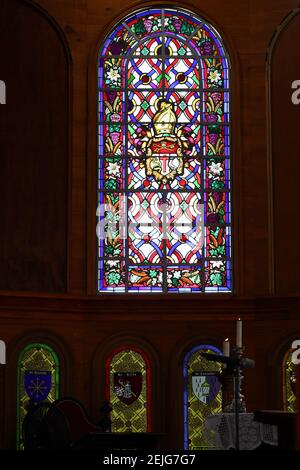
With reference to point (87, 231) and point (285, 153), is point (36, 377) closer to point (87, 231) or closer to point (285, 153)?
point (87, 231)

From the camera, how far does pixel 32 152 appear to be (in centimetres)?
1237

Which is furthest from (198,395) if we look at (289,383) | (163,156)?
(163,156)

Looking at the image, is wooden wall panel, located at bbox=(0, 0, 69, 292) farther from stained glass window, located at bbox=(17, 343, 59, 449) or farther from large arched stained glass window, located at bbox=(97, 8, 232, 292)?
stained glass window, located at bbox=(17, 343, 59, 449)

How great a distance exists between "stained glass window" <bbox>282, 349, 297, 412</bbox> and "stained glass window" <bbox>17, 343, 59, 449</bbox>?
2.47 meters

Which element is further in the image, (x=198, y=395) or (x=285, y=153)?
(x=285, y=153)

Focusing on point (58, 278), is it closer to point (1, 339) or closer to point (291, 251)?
point (1, 339)

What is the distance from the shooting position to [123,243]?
41.4 feet

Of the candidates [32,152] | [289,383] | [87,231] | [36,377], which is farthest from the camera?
[87,231]

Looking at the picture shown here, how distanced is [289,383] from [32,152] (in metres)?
3.82

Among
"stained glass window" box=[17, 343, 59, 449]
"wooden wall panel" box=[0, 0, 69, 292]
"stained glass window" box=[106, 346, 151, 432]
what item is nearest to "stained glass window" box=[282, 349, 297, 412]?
"stained glass window" box=[106, 346, 151, 432]

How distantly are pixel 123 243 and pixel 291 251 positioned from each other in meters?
1.91

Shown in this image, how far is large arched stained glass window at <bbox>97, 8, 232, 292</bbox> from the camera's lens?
12.6 m

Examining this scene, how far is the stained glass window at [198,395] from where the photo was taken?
12.0 meters

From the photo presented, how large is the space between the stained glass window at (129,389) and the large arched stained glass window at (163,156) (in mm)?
812
